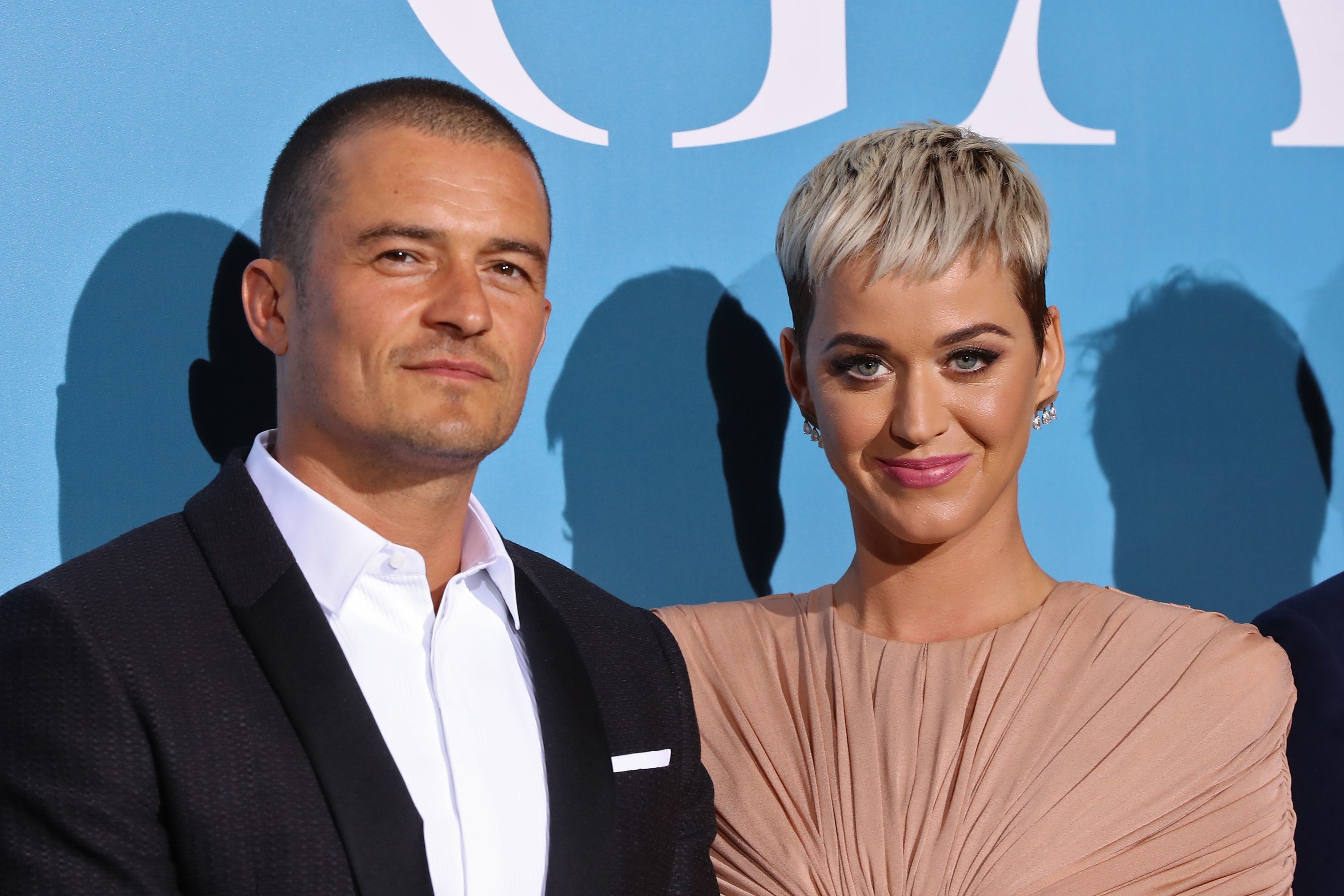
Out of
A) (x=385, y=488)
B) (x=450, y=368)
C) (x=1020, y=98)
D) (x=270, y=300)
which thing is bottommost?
(x=385, y=488)

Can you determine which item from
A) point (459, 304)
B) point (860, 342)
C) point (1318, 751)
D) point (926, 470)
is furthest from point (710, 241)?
point (1318, 751)

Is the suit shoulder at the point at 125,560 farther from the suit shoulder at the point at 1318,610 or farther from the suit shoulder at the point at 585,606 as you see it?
the suit shoulder at the point at 1318,610

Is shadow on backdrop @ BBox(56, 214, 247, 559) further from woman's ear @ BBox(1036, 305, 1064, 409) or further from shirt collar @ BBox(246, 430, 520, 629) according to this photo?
woman's ear @ BBox(1036, 305, 1064, 409)

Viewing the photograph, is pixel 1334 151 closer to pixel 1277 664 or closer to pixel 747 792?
pixel 1277 664

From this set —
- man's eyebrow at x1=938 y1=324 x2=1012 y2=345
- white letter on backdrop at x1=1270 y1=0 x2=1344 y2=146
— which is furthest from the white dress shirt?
white letter on backdrop at x1=1270 y1=0 x2=1344 y2=146

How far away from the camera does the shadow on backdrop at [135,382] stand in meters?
1.88

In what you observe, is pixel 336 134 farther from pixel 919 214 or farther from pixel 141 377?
pixel 919 214

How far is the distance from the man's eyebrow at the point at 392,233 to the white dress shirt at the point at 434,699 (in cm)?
27

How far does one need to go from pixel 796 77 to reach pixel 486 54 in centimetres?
55

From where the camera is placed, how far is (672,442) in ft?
7.43

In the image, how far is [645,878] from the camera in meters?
1.52

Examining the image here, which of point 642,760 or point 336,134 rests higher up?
point 336,134

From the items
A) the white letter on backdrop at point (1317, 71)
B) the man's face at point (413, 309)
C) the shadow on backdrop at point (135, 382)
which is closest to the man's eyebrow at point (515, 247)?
the man's face at point (413, 309)

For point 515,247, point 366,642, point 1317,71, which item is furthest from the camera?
point 1317,71
